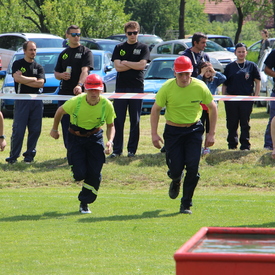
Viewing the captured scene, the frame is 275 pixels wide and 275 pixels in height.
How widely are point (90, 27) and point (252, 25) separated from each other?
107ft

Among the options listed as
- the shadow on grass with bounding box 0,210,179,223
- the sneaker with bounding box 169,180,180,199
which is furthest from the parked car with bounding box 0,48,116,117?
the shadow on grass with bounding box 0,210,179,223

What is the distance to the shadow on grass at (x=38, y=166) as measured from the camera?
41.2ft

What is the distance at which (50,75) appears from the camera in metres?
19.7

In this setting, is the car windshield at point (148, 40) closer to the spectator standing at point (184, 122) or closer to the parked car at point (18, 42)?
the parked car at point (18, 42)

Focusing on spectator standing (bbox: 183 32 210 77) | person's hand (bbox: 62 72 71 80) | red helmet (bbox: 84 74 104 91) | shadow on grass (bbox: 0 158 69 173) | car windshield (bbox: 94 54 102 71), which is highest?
spectator standing (bbox: 183 32 210 77)

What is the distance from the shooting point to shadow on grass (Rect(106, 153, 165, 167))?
1257 centimetres

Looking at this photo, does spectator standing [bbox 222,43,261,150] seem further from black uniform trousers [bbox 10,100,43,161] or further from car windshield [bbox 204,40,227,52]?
car windshield [bbox 204,40,227,52]

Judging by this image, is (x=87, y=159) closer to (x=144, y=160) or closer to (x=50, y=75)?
(x=144, y=160)

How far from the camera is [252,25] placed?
222ft

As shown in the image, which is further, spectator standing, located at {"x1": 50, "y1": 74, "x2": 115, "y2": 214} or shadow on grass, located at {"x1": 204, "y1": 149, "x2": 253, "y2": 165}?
shadow on grass, located at {"x1": 204, "y1": 149, "x2": 253, "y2": 165}

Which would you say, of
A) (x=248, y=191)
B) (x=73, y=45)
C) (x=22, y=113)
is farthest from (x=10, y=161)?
(x=248, y=191)

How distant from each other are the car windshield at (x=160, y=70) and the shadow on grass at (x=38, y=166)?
7.71m

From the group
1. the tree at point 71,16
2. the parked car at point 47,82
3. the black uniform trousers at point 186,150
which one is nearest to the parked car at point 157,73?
the parked car at point 47,82

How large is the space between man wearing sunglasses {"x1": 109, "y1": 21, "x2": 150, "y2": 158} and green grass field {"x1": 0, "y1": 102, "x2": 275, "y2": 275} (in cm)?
48
